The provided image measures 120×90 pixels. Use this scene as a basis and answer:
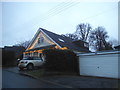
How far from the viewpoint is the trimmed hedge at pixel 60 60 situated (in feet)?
35.4

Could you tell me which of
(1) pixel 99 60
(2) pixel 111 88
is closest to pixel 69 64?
(1) pixel 99 60

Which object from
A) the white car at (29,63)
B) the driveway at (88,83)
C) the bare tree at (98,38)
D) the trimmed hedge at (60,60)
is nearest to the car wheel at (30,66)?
the white car at (29,63)

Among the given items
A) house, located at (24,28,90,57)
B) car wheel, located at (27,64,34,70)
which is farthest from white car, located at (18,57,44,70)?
house, located at (24,28,90,57)

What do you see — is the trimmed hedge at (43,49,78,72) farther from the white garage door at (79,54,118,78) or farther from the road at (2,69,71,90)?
the road at (2,69,71,90)

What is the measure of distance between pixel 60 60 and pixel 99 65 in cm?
374

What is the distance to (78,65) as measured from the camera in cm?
1134

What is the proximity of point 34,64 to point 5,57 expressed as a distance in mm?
10631

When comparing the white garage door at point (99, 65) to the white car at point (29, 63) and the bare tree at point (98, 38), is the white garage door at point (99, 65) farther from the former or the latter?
the bare tree at point (98, 38)

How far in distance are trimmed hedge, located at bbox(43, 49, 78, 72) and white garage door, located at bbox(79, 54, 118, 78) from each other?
0.93 meters

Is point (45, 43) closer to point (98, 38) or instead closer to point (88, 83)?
point (88, 83)

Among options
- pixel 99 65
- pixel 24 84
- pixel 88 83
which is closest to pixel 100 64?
pixel 99 65

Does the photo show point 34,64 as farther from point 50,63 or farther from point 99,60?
point 99,60

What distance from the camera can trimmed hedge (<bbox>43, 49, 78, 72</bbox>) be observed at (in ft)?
35.4

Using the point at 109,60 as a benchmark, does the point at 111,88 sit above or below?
below
